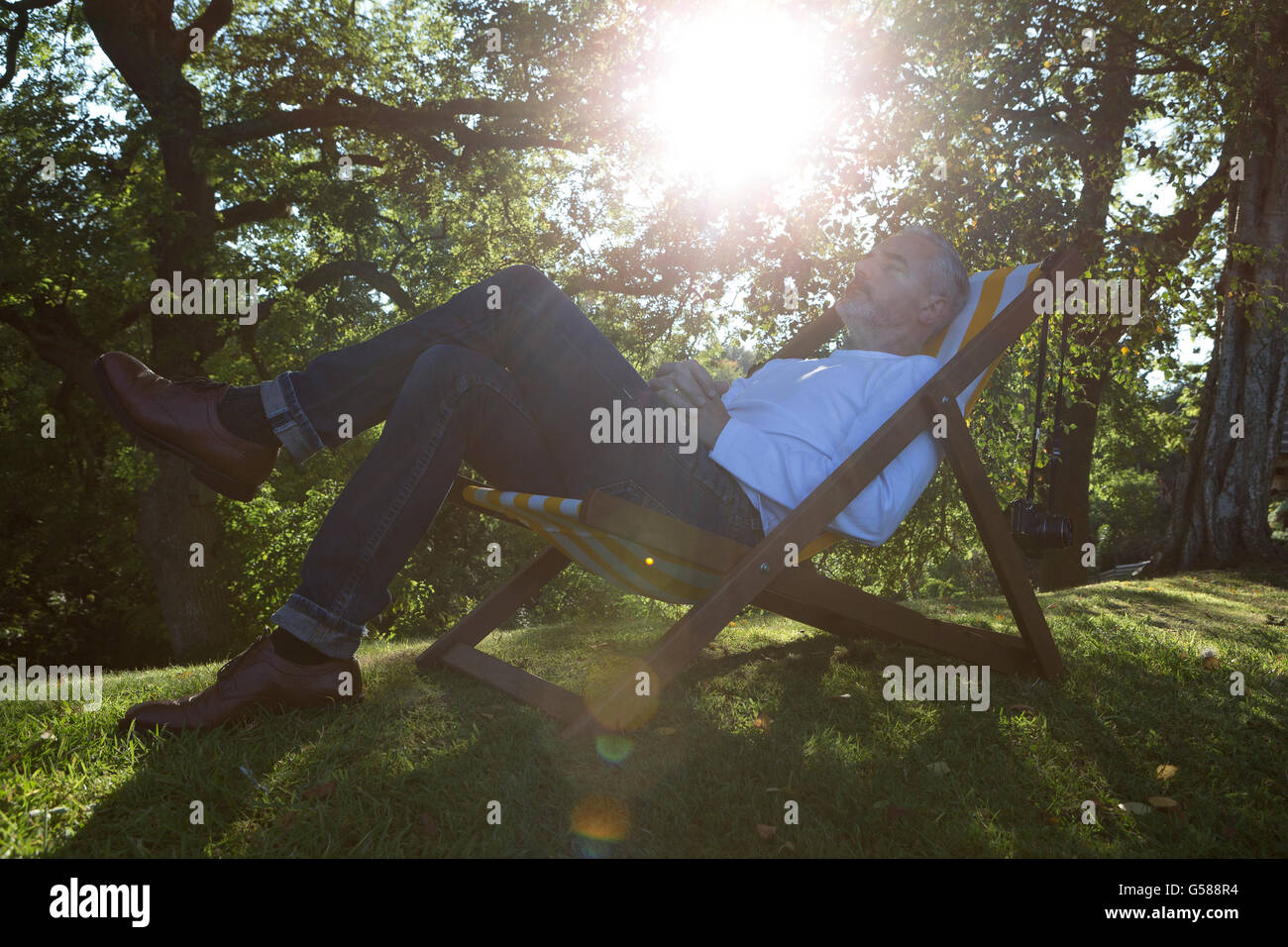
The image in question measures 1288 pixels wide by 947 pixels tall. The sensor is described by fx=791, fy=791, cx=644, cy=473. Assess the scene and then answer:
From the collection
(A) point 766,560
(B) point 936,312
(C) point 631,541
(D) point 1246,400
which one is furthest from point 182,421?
(D) point 1246,400

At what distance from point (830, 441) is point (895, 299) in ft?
3.18

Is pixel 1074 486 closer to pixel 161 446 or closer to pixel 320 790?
pixel 320 790

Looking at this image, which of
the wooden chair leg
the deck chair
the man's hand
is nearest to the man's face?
the deck chair

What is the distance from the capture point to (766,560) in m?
2.32

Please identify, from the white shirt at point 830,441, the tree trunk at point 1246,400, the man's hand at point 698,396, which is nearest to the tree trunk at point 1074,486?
the tree trunk at point 1246,400

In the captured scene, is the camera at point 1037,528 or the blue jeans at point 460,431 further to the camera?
the camera at point 1037,528

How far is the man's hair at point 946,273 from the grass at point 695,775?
5.00 feet

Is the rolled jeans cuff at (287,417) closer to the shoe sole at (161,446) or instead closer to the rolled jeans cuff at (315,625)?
the shoe sole at (161,446)

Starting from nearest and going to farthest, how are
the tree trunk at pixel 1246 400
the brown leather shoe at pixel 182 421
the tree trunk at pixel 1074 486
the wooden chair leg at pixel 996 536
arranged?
the brown leather shoe at pixel 182 421 < the wooden chair leg at pixel 996 536 < the tree trunk at pixel 1246 400 < the tree trunk at pixel 1074 486

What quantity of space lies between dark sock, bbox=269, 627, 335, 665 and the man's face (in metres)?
2.35

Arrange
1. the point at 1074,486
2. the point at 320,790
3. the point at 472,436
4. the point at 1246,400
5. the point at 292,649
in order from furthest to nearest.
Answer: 1. the point at 1074,486
2. the point at 1246,400
3. the point at 472,436
4. the point at 292,649
5. the point at 320,790

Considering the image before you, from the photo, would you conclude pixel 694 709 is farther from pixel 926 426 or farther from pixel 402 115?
pixel 402 115

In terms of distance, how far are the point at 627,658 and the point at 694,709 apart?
0.92 m

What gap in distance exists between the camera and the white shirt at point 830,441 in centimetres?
250
